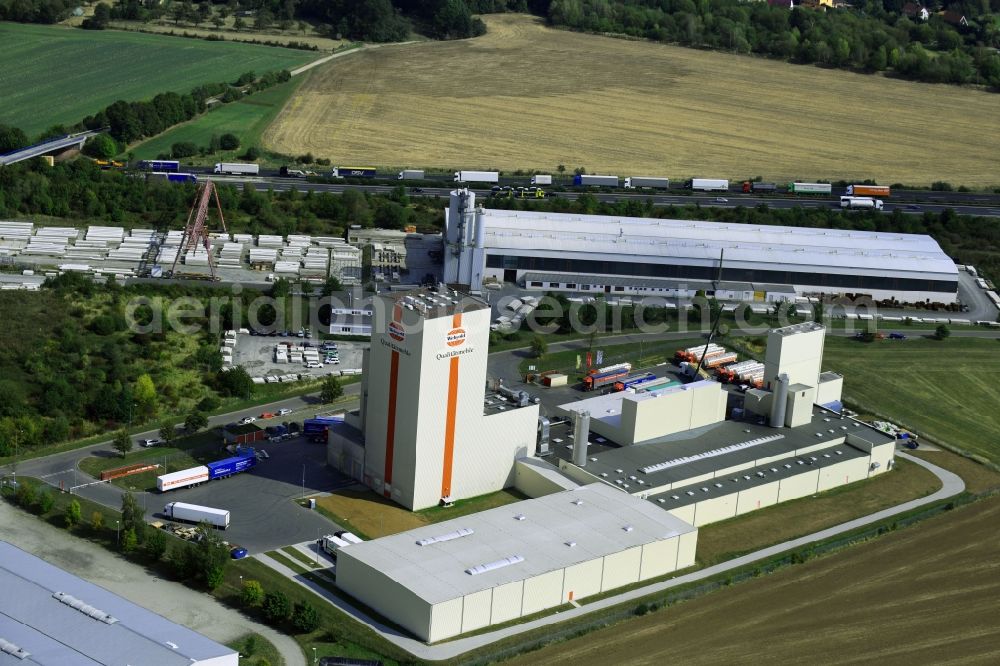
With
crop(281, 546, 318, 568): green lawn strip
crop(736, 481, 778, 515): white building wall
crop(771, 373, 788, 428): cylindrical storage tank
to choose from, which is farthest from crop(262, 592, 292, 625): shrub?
crop(771, 373, 788, 428): cylindrical storage tank

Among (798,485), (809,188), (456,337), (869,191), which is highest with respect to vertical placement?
(869,191)

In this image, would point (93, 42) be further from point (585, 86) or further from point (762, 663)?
point (762, 663)

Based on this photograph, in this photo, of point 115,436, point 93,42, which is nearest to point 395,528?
point 115,436

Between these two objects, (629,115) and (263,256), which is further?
(629,115)

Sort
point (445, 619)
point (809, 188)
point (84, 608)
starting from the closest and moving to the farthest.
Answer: point (84, 608), point (445, 619), point (809, 188)

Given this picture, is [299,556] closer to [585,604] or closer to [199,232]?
[585,604]

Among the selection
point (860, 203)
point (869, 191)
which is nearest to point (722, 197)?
point (860, 203)
